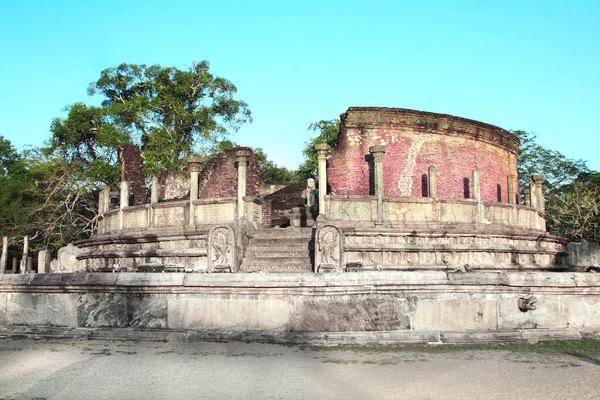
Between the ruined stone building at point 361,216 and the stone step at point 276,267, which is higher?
the ruined stone building at point 361,216

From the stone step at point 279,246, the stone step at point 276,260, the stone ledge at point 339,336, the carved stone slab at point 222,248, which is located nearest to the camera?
the stone ledge at point 339,336

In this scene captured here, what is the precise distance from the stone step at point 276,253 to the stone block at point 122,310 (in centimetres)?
588

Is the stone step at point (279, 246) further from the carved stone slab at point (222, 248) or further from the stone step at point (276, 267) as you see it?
the carved stone slab at point (222, 248)

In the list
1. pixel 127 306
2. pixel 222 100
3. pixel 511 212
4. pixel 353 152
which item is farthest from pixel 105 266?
pixel 222 100

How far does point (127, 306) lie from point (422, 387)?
143 inches

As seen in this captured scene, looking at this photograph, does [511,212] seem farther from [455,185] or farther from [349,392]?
Result: [349,392]

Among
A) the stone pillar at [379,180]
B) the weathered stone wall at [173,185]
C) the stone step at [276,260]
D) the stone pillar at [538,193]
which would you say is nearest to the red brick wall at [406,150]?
the stone pillar at [538,193]

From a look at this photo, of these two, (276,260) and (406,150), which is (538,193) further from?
(276,260)

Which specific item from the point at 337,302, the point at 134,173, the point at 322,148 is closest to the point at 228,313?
the point at 337,302

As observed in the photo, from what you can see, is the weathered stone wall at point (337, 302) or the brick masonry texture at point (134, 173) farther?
the brick masonry texture at point (134, 173)

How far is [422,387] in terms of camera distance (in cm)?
433

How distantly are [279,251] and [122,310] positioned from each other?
6.19 m

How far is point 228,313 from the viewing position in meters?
6.15

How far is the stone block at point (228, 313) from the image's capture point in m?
6.11
